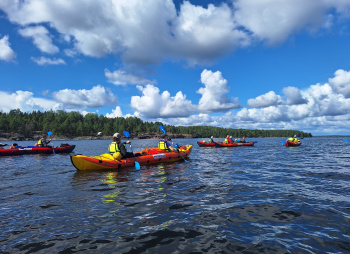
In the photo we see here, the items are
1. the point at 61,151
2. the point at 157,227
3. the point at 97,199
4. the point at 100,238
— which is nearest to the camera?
the point at 100,238

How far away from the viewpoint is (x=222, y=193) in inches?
312

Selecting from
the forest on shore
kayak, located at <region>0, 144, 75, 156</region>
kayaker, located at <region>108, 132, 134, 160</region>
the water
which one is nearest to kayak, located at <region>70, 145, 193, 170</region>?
kayaker, located at <region>108, 132, 134, 160</region>

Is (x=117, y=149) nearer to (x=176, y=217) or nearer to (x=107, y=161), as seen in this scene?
(x=107, y=161)

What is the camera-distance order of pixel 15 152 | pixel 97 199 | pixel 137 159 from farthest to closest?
pixel 15 152
pixel 137 159
pixel 97 199

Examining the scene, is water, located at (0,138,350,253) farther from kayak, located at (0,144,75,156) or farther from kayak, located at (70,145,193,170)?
kayak, located at (0,144,75,156)

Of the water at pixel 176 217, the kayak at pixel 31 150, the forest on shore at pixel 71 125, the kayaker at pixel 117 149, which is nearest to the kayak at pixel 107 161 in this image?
the kayaker at pixel 117 149

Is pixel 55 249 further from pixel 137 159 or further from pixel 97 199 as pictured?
pixel 137 159

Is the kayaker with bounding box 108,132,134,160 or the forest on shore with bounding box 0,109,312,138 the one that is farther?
the forest on shore with bounding box 0,109,312,138

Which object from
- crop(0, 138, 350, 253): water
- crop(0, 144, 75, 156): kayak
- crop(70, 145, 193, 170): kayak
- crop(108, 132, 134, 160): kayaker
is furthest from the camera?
crop(0, 144, 75, 156): kayak

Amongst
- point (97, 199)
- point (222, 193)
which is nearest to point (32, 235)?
point (97, 199)

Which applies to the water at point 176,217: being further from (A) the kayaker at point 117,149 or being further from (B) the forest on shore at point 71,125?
(B) the forest on shore at point 71,125

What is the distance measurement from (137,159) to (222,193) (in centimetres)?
811

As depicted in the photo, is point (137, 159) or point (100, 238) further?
point (137, 159)

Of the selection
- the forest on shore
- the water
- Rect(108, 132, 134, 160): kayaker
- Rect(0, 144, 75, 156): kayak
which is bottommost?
the water
